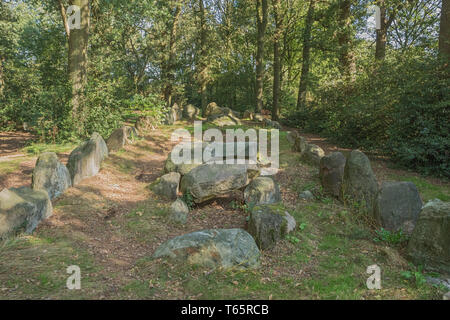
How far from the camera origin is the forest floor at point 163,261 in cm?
369

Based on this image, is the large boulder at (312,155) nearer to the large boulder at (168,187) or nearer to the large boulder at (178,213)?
the large boulder at (168,187)

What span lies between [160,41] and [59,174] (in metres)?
15.6

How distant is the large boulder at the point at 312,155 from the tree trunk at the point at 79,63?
806 centimetres

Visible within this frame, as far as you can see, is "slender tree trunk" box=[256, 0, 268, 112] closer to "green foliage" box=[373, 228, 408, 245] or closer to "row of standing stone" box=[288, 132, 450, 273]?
"row of standing stone" box=[288, 132, 450, 273]

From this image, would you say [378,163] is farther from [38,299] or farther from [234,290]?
[38,299]

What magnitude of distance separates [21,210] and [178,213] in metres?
2.71

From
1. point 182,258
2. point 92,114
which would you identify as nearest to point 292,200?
point 182,258

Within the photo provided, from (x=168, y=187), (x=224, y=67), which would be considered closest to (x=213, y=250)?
(x=168, y=187)

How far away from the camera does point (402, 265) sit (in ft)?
15.0

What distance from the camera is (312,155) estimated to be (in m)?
9.70

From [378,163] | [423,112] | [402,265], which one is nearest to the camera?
[402,265]

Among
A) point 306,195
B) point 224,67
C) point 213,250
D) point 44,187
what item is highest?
point 224,67

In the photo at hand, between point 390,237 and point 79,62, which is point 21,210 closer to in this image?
point 390,237

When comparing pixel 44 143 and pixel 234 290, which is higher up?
pixel 44 143
